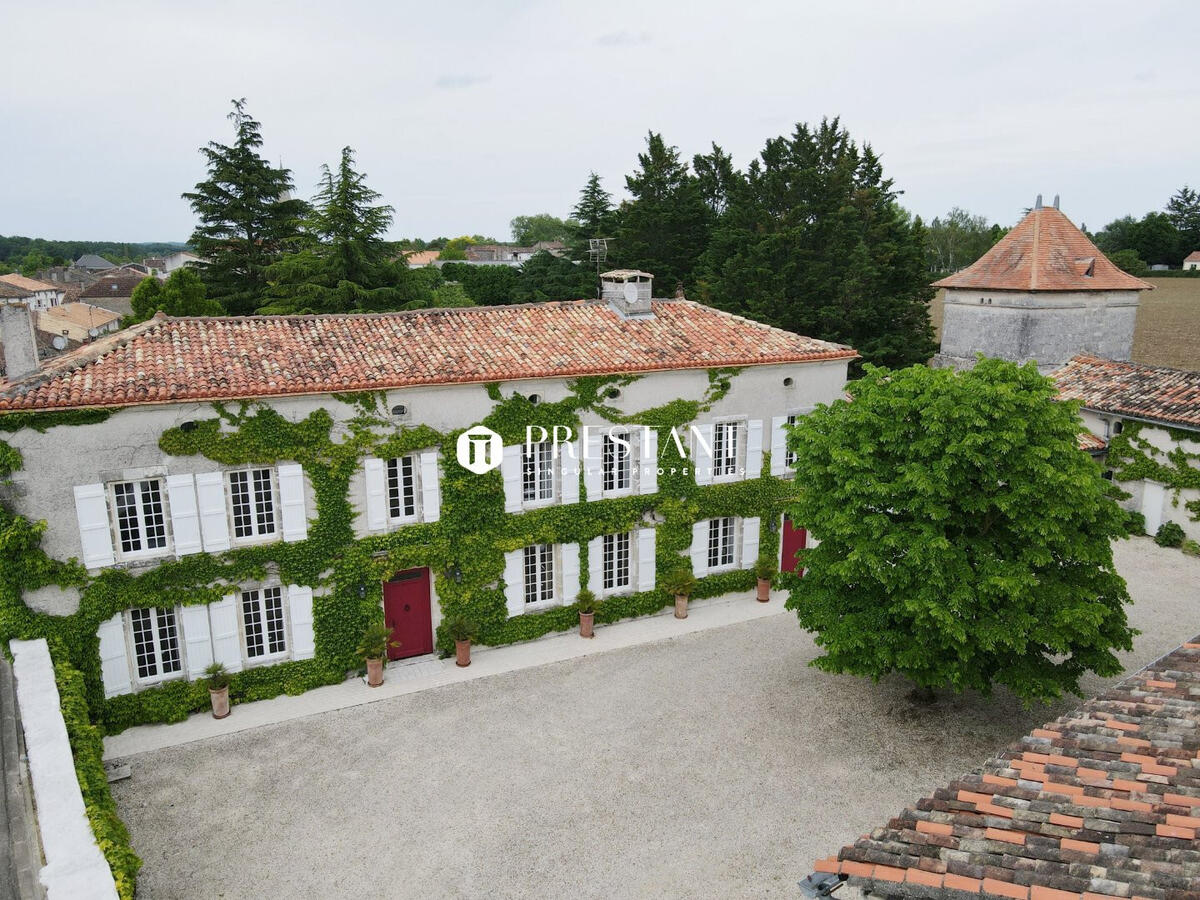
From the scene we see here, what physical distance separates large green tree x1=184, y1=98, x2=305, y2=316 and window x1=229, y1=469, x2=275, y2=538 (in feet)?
85.2

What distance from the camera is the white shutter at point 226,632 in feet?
52.6

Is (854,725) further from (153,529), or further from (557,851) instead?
(153,529)

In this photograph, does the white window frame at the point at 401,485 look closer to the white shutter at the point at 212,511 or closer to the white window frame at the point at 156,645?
the white shutter at the point at 212,511

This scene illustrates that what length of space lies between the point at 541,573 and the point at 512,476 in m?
2.57

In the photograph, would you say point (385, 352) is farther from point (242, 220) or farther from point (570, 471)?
point (242, 220)

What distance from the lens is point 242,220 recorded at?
4097cm

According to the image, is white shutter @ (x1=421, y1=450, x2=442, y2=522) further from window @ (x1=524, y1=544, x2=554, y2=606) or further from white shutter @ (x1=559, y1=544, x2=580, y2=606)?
white shutter @ (x1=559, y1=544, x2=580, y2=606)

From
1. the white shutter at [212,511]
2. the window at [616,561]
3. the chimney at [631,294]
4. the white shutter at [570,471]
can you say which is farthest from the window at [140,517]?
the chimney at [631,294]

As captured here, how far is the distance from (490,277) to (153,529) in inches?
2168

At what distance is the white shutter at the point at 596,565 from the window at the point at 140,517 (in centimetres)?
880

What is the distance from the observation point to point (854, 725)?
15.8 metres

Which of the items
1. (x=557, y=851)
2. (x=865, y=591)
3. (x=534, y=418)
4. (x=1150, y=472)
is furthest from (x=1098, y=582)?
(x=1150, y=472)

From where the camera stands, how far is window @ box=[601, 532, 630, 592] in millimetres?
19969

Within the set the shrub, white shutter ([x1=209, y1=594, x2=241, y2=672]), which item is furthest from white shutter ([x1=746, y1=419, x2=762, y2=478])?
the shrub
